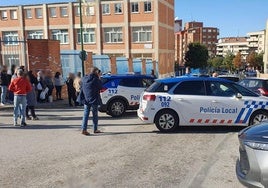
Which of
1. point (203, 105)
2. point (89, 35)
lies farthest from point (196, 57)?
point (203, 105)

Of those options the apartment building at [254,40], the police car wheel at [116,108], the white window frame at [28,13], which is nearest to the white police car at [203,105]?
the police car wheel at [116,108]

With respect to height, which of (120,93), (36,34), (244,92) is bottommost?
(120,93)

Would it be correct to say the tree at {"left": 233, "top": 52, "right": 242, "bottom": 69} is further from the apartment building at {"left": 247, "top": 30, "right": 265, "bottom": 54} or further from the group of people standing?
the group of people standing

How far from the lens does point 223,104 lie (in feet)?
31.0

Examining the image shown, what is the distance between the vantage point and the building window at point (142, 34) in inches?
1857

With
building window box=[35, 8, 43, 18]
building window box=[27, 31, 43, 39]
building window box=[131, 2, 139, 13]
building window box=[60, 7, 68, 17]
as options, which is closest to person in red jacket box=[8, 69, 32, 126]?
building window box=[131, 2, 139, 13]

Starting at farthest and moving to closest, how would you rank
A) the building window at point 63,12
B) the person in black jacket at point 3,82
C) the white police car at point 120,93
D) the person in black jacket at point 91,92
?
the building window at point 63,12 < the person in black jacket at point 3,82 < the white police car at point 120,93 < the person in black jacket at point 91,92

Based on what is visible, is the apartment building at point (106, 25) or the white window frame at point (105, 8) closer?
the apartment building at point (106, 25)

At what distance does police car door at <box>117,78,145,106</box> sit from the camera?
12883mm

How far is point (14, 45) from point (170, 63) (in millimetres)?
41255

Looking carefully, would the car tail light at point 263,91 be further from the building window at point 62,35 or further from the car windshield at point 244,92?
the building window at point 62,35

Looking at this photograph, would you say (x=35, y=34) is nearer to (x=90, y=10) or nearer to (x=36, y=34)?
(x=36, y=34)

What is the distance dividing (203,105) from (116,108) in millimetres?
4209

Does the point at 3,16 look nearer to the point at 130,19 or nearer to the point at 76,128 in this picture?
the point at 130,19
